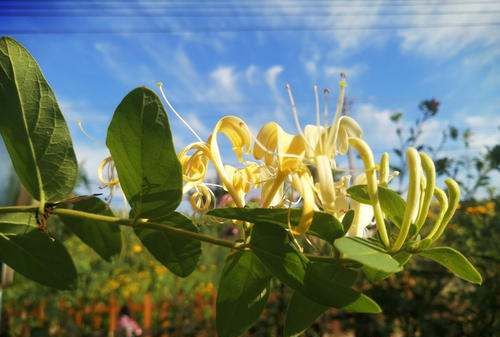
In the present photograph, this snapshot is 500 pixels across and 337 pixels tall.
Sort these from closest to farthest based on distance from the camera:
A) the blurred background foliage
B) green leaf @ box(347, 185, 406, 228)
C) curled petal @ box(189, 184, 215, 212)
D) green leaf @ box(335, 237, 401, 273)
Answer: green leaf @ box(335, 237, 401, 273)
green leaf @ box(347, 185, 406, 228)
curled petal @ box(189, 184, 215, 212)
the blurred background foliage

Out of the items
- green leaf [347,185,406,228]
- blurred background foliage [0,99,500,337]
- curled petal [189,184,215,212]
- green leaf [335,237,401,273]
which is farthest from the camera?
blurred background foliage [0,99,500,337]

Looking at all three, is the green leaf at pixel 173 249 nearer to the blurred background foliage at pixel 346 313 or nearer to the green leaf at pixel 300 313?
the green leaf at pixel 300 313

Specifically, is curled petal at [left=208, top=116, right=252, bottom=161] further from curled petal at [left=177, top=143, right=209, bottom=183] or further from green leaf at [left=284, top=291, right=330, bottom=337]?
green leaf at [left=284, top=291, right=330, bottom=337]

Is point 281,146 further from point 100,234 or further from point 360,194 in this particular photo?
point 100,234

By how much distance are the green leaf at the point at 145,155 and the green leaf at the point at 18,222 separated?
15 centimetres

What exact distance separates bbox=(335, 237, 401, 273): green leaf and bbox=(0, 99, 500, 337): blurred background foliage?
47.7 inches

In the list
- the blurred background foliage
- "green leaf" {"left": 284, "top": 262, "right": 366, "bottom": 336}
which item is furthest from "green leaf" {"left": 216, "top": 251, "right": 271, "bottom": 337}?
the blurred background foliage

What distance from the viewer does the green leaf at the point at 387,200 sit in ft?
1.59

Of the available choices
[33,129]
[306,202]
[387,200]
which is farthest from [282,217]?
[33,129]

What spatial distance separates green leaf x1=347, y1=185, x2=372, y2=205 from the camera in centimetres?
48

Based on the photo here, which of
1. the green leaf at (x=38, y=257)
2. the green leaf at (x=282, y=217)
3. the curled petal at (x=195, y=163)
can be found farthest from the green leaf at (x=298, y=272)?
the green leaf at (x=38, y=257)

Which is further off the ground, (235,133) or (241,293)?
(235,133)

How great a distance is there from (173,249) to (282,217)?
0.15m

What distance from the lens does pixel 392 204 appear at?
0.50m
